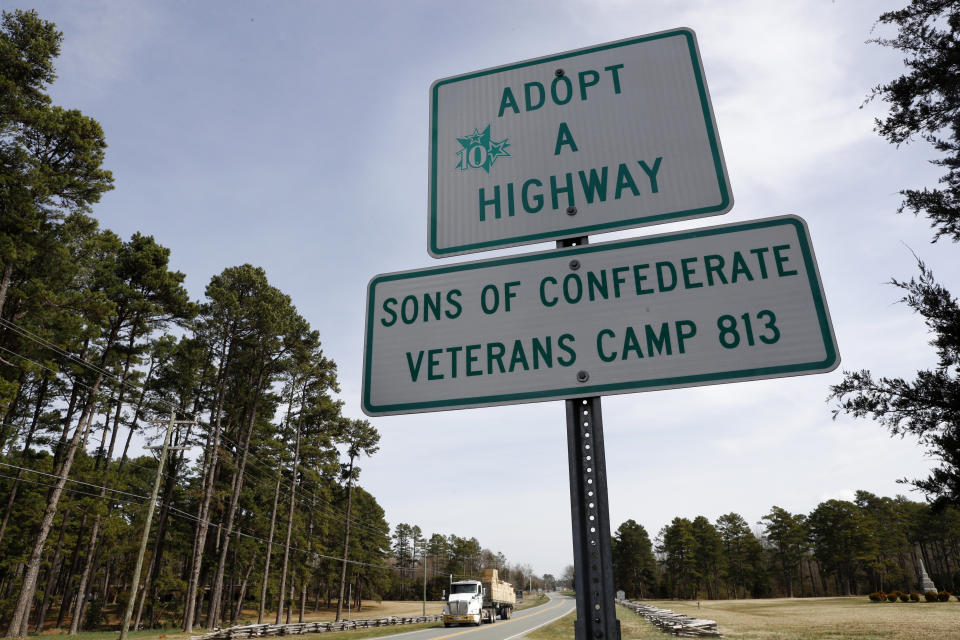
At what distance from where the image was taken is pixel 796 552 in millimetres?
Result: 80438

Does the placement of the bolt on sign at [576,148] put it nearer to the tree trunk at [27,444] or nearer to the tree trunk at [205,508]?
the tree trunk at [205,508]

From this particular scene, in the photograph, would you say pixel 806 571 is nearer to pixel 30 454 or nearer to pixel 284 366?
pixel 284 366

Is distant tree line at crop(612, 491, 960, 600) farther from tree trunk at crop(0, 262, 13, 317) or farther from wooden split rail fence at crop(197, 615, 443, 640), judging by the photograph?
tree trunk at crop(0, 262, 13, 317)

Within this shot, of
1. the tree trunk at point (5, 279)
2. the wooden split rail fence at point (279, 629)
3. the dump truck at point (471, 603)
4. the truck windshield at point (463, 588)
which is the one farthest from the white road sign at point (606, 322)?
the truck windshield at point (463, 588)

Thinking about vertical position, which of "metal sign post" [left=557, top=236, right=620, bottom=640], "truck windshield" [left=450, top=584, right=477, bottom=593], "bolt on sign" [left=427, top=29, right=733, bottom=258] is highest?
"bolt on sign" [left=427, top=29, right=733, bottom=258]

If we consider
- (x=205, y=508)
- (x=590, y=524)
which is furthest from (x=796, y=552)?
(x=590, y=524)

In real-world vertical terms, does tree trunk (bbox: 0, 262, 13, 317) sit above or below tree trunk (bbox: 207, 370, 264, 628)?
above

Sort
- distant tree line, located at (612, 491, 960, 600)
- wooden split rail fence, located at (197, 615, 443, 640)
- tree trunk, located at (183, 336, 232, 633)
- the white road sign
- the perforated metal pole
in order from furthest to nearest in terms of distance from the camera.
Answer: distant tree line, located at (612, 491, 960, 600) → tree trunk, located at (183, 336, 232, 633) → wooden split rail fence, located at (197, 615, 443, 640) → the white road sign → the perforated metal pole

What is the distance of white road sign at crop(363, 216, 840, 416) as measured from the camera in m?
1.57

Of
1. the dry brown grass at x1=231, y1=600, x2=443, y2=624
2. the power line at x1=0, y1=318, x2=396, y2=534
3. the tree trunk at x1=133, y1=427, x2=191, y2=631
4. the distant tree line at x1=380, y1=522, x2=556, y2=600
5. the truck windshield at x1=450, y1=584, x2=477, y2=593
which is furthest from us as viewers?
the distant tree line at x1=380, y1=522, x2=556, y2=600

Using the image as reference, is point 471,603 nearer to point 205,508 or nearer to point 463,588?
point 463,588

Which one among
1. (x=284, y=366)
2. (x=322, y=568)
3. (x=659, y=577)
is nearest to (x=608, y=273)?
(x=284, y=366)

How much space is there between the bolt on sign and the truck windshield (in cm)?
3860

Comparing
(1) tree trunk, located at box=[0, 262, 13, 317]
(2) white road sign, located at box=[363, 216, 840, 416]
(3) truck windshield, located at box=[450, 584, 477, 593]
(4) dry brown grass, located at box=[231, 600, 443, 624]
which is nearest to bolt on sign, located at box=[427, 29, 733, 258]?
(2) white road sign, located at box=[363, 216, 840, 416]
